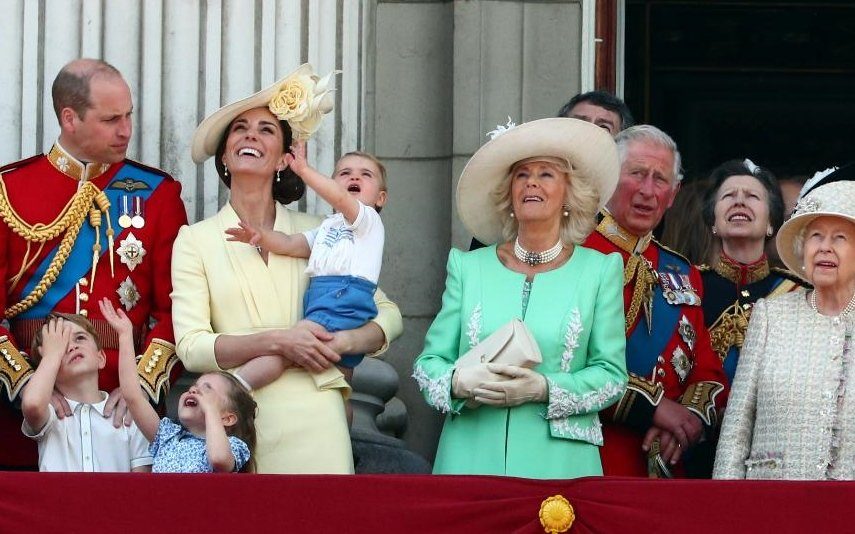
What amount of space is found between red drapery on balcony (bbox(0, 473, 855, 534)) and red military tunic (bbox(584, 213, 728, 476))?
950mm

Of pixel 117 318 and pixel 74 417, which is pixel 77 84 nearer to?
pixel 117 318

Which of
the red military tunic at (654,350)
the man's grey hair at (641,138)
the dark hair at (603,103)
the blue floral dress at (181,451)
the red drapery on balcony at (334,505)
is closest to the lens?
the red drapery on balcony at (334,505)

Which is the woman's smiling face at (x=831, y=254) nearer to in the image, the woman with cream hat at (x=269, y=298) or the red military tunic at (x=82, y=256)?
the woman with cream hat at (x=269, y=298)

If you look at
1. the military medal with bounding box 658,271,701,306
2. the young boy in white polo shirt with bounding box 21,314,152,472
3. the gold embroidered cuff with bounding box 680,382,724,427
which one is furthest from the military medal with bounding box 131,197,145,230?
the gold embroidered cuff with bounding box 680,382,724,427

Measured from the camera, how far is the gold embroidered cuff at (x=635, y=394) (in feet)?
25.3

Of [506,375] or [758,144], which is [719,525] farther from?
[758,144]

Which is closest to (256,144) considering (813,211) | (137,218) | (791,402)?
(137,218)

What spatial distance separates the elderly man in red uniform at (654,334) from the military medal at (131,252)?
1406 millimetres

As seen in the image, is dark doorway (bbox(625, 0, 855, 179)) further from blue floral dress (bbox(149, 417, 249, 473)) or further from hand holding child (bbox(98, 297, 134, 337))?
blue floral dress (bbox(149, 417, 249, 473))

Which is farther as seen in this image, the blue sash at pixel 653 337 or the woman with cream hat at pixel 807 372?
the blue sash at pixel 653 337

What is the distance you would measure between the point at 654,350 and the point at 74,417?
1799 mm

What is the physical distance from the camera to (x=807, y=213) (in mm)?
7375

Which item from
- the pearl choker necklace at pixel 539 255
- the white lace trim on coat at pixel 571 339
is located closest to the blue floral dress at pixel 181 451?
the white lace trim on coat at pixel 571 339

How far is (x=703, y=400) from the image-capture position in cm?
788
